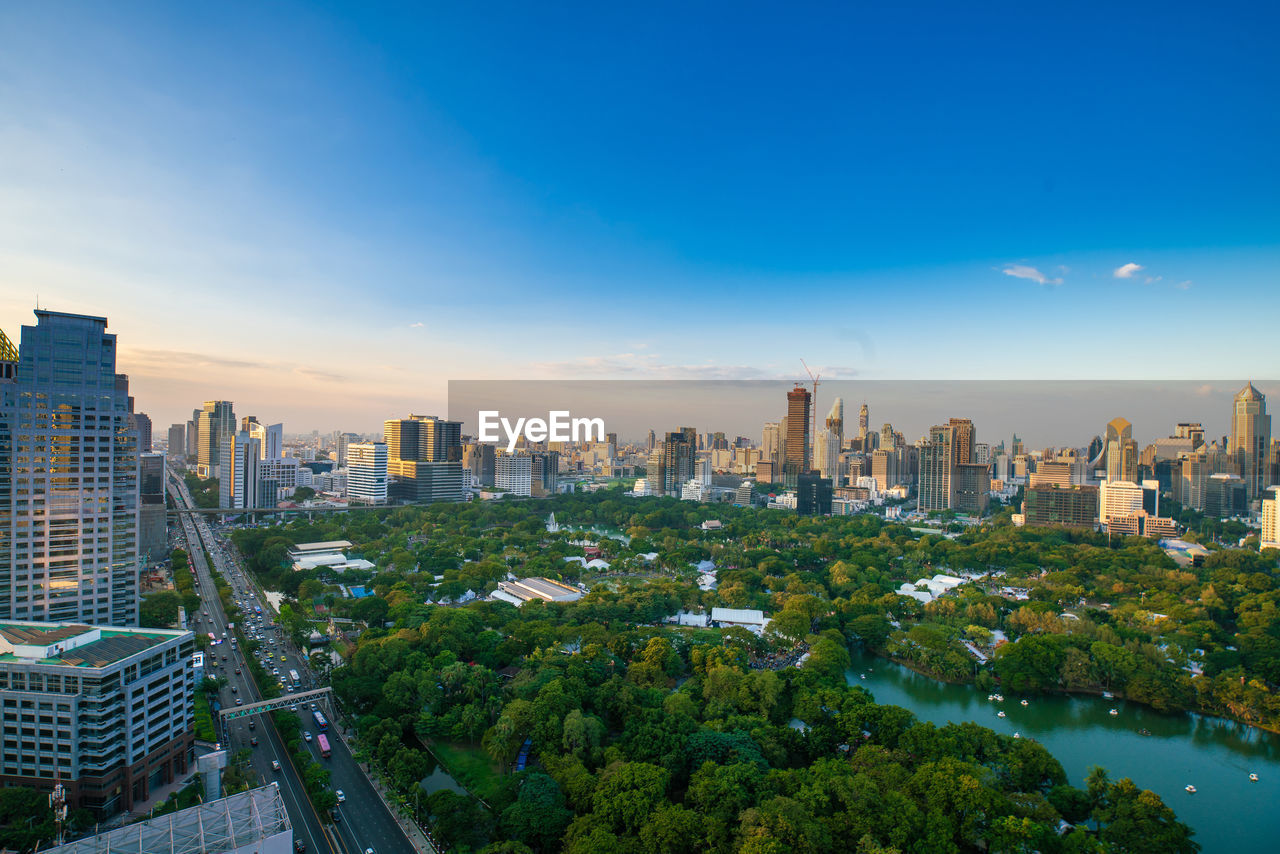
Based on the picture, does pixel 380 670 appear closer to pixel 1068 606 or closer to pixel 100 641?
pixel 100 641

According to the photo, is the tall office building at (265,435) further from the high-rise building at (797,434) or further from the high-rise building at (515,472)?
the high-rise building at (797,434)

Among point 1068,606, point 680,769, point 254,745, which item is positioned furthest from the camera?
point 1068,606

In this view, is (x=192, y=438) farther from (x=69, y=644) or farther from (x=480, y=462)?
(x=69, y=644)

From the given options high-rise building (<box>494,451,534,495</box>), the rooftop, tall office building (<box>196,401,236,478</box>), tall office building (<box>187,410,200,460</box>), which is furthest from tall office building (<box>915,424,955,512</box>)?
tall office building (<box>187,410,200,460</box>)

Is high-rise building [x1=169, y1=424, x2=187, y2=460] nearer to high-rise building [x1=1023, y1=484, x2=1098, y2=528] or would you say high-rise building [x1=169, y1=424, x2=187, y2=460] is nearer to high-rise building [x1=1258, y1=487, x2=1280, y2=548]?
high-rise building [x1=1023, y1=484, x2=1098, y2=528]

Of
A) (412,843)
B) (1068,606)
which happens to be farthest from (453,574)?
(1068,606)

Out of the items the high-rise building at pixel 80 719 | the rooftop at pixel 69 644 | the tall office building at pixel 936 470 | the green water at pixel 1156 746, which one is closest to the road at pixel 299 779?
the high-rise building at pixel 80 719
